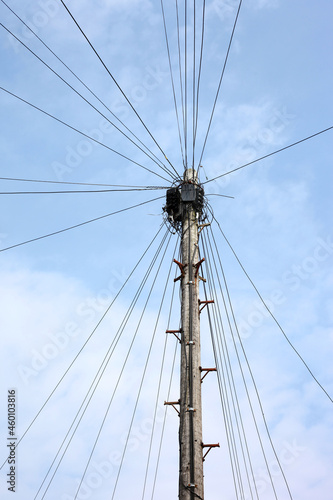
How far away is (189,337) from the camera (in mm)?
7316

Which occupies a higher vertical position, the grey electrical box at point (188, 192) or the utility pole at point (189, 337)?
the grey electrical box at point (188, 192)

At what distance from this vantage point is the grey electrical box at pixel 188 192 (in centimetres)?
938

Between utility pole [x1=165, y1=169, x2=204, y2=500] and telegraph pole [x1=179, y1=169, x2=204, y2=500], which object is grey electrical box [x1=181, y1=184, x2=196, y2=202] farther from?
telegraph pole [x1=179, y1=169, x2=204, y2=500]

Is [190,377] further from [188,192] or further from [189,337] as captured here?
[188,192]

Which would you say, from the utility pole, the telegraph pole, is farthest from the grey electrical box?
the telegraph pole

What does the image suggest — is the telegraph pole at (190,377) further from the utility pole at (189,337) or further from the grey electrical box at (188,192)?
the grey electrical box at (188,192)

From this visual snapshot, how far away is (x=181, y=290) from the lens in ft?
26.6

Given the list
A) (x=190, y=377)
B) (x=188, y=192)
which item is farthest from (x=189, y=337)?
(x=188, y=192)

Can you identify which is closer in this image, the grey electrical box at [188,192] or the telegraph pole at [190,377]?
the telegraph pole at [190,377]

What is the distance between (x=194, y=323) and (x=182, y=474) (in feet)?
7.71

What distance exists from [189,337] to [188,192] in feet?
11.3

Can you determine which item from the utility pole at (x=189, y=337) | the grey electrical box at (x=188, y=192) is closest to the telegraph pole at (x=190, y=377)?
the utility pole at (x=189, y=337)

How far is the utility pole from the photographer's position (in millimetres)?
6160

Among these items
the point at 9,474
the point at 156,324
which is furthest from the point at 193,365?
the point at 9,474
